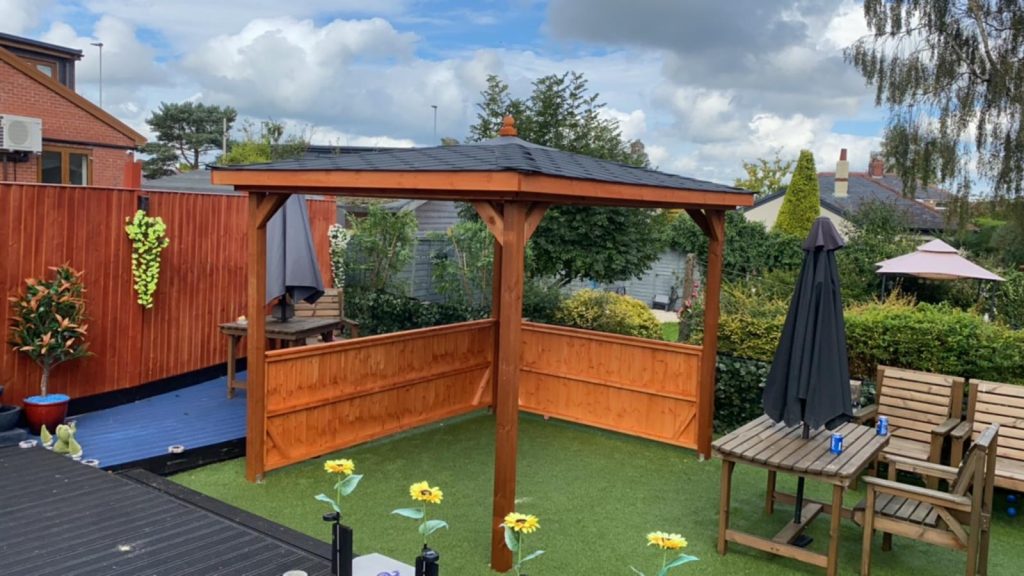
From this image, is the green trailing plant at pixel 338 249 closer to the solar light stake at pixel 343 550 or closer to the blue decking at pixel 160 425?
the blue decking at pixel 160 425

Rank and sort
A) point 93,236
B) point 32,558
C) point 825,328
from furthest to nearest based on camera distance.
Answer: point 93,236 < point 825,328 < point 32,558

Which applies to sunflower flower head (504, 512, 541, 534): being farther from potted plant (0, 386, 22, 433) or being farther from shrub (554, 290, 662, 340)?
shrub (554, 290, 662, 340)

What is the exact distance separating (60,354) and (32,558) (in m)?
2.89

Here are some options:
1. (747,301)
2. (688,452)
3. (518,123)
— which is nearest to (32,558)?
(688,452)

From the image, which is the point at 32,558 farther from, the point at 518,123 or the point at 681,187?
the point at 518,123

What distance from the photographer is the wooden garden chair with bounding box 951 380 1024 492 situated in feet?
19.7

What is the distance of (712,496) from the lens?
630 cm

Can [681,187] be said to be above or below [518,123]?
below

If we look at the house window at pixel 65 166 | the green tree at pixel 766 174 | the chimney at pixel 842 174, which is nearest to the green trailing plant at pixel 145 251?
the house window at pixel 65 166

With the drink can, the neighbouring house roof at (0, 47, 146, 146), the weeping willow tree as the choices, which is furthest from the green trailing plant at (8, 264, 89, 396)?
the weeping willow tree

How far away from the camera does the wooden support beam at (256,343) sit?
606 centimetres

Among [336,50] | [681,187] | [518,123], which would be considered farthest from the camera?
[336,50]

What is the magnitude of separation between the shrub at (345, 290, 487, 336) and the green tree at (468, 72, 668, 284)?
5.18 ft

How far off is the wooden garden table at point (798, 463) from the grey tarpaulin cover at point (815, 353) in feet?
0.61
